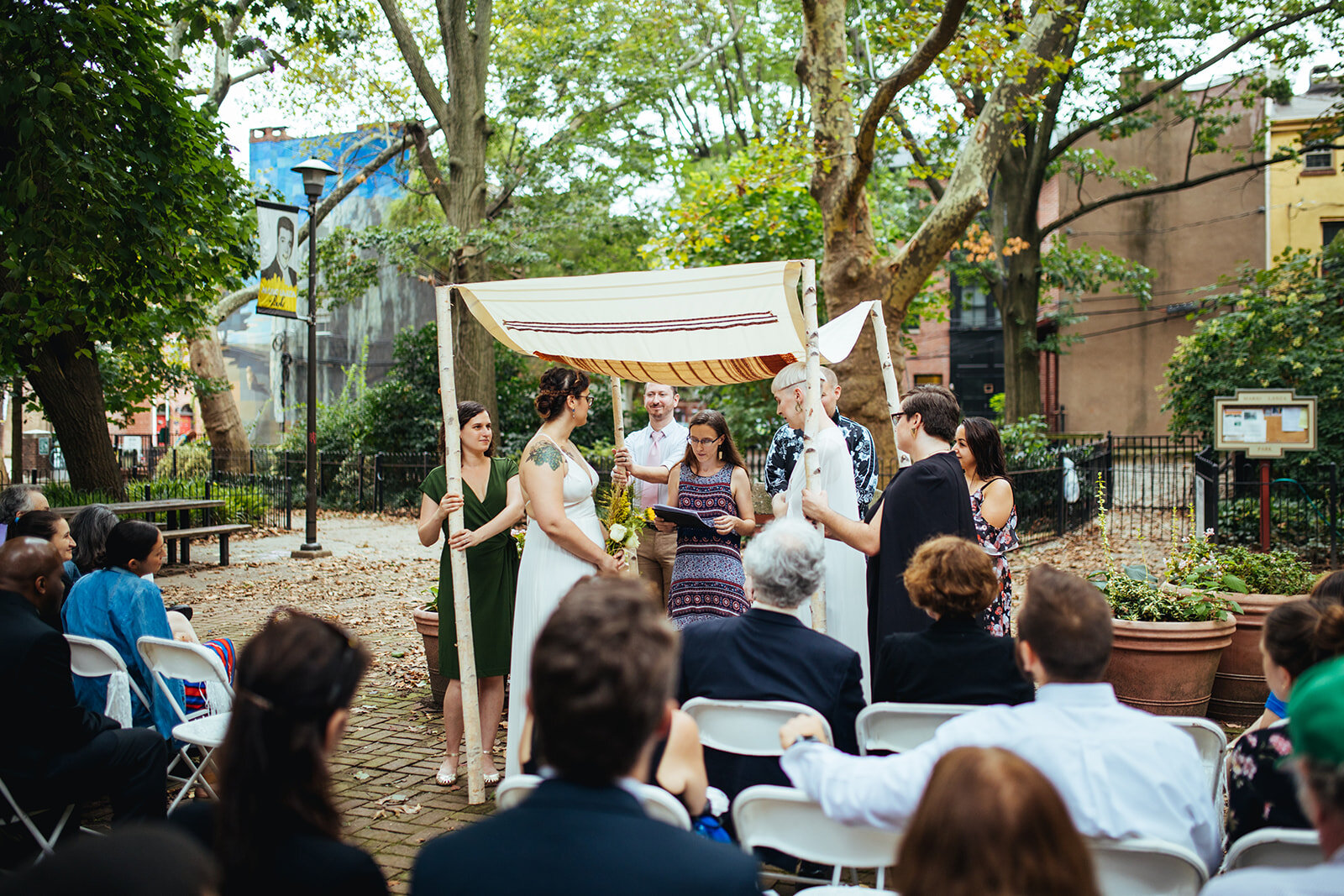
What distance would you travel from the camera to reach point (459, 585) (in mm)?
4438

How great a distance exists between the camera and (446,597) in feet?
15.9

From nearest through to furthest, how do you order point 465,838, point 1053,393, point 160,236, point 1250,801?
point 465,838 → point 1250,801 → point 160,236 → point 1053,393

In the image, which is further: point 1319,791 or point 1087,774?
point 1087,774

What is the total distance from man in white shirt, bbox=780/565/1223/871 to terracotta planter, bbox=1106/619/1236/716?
124 inches

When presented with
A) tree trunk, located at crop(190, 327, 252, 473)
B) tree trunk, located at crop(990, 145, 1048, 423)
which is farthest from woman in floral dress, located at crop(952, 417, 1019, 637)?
tree trunk, located at crop(190, 327, 252, 473)

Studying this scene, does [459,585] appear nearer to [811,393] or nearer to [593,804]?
[811,393]

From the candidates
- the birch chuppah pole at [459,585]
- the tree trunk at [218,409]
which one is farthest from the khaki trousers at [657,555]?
the tree trunk at [218,409]

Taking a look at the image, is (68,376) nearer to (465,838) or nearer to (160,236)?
(160,236)

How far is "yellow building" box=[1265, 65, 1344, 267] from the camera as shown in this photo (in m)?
24.5

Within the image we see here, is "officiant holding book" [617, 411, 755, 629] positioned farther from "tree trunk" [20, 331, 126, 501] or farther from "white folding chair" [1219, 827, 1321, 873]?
"tree trunk" [20, 331, 126, 501]

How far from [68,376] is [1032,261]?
18703 millimetres

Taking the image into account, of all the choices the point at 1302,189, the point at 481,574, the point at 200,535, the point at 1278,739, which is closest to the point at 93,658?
the point at 481,574

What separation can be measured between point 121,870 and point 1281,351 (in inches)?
559

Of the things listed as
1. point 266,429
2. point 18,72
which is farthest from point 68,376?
point 266,429
